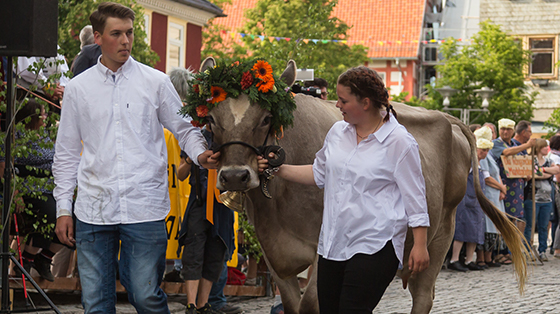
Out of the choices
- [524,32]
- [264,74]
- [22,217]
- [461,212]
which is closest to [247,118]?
[264,74]

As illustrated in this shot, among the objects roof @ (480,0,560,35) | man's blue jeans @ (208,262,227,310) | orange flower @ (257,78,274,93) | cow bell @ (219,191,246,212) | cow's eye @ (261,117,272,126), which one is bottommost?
man's blue jeans @ (208,262,227,310)

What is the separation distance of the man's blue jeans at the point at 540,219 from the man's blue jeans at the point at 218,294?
8.27 m

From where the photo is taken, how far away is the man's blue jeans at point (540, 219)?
14195 millimetres

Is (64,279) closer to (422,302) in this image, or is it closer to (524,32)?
(422,302)

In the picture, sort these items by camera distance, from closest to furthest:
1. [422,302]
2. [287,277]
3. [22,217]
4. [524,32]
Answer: [287,277]
[422,302]
[22,217]
[524,32]

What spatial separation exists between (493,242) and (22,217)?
810 cm

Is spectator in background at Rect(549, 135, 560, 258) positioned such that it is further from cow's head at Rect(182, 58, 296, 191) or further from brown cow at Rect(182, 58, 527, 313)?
cow's head at Rect(182, 58, 296, 191)

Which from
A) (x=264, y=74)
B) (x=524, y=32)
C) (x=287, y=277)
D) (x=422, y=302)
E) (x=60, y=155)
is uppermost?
(x=524, y=32)

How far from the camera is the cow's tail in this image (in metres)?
6.62

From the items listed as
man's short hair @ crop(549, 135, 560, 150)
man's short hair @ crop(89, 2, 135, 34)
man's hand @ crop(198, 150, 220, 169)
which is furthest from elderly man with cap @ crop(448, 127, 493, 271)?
man's short hair @ crop(89, 2, 135, 34)

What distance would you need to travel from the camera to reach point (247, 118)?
4496mm

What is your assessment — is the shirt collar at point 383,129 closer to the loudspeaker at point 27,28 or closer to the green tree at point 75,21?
the loudspeaker at point 27,28

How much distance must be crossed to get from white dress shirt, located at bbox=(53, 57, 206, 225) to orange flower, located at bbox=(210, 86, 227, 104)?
223 millimetres

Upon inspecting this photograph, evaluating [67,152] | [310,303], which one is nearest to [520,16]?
[310,303]
